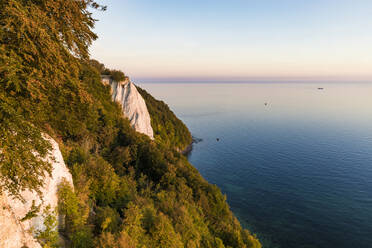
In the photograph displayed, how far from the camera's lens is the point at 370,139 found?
75000 millimetres

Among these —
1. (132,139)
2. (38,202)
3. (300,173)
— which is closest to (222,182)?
(300,173)

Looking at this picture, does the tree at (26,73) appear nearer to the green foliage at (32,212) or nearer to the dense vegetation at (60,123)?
the dense vegetation at (60,123)

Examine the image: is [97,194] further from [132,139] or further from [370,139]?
[370,139]

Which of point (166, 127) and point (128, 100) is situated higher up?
point (128, 100)

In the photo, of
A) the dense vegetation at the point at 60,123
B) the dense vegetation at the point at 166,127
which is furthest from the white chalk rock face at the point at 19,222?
the dense vegetation at the point at 166,127

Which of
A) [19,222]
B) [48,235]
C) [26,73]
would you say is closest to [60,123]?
[26,73]

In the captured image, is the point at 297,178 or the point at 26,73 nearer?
the point at 26,73

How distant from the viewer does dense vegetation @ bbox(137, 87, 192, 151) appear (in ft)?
228

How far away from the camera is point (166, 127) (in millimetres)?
75312

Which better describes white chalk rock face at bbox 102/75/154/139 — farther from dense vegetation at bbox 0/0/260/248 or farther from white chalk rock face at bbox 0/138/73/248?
white chalk rock face at bbox 0/138/73/248

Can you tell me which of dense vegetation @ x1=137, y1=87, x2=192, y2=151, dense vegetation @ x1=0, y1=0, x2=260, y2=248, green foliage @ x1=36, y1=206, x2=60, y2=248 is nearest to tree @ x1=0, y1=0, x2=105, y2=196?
dense vegetation @ x1=0, y1=0, x2=260, y2=248

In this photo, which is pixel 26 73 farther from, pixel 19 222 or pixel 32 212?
pixel 19 222

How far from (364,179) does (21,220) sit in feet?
228

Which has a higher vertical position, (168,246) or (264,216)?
(168,246)
